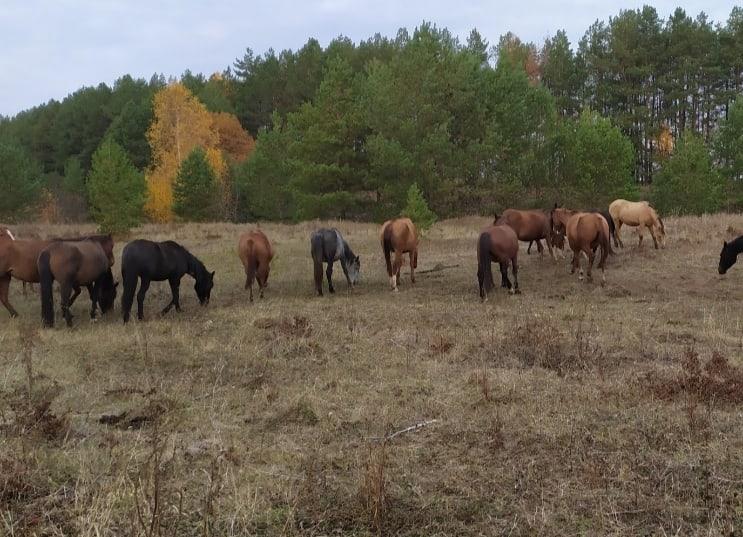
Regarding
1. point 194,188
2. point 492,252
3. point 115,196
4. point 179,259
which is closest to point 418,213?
point 492,252

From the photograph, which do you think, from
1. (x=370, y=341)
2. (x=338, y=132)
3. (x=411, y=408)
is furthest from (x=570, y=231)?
(x=338, y=132)

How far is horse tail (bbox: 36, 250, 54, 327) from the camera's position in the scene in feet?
34.3

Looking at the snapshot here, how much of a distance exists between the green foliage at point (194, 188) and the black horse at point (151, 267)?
25.2 m

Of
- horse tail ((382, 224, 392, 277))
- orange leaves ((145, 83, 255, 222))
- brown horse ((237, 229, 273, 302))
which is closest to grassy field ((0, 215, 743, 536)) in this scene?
brown horse ((237, 229, 273, 302))

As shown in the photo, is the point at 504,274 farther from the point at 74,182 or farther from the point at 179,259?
the point at 74,182

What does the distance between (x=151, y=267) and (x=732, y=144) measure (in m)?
34.3

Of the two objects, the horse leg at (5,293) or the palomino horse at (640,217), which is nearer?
the horse leg at (5,293)

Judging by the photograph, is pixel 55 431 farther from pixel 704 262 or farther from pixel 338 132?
pixel 338 132

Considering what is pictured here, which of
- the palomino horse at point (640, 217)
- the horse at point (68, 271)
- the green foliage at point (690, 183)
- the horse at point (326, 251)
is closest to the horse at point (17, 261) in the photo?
the horse at point (68, 271)

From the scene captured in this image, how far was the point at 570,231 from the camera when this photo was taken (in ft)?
46.5

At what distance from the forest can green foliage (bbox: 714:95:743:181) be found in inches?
3.8

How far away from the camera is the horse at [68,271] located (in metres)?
10.5

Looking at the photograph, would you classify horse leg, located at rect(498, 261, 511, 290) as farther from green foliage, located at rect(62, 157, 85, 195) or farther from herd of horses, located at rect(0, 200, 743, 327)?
green foliage, located at rect(62, 157, 85, 195)

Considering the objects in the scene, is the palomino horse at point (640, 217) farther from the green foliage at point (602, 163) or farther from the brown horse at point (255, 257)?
the green foliage at point (602, 163)
